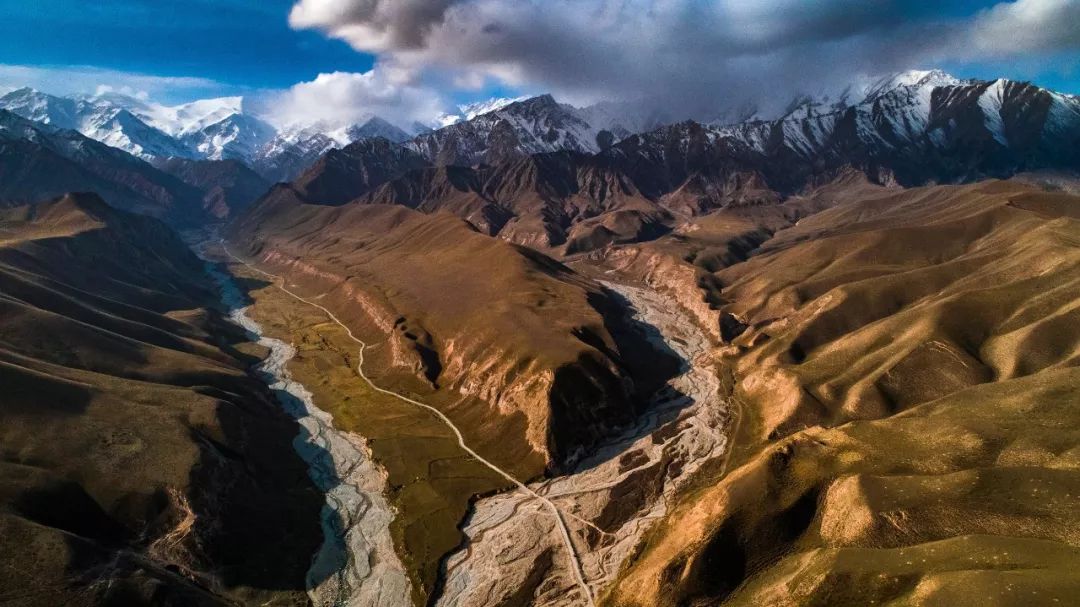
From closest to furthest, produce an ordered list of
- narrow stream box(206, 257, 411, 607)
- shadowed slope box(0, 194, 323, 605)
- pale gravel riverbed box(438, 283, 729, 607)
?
shadowed slope box(0, 194, 323, 605) → narrow stream box(206, 257, 411, 607) → pale gravel riverbed box(438, 283, 729, 607)

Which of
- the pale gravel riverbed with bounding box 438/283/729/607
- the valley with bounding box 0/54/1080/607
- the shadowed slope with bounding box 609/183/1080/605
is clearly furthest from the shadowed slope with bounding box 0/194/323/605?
the shadowed slope with bounding box 609/183/1080/605

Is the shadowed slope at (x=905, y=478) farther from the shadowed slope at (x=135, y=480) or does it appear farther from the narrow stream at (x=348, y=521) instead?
the shadowed slope at (x=135, y=480)

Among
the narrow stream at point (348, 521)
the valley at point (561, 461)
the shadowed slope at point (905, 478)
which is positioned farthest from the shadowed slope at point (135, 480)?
the shadowed slope at point (905, 478)

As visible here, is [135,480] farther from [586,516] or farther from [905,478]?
[905,478]

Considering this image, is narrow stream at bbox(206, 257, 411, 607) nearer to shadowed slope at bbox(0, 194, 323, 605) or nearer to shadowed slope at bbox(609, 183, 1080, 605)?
shadowed slope at bbox(0, 194, 323, 605)

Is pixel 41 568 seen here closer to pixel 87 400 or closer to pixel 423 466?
pixel 87 400

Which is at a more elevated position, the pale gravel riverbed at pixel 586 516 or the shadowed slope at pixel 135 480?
the shadowed slope at pixel 135 480

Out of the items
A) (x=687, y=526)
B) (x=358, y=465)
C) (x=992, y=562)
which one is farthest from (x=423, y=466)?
(x=992, y=562)

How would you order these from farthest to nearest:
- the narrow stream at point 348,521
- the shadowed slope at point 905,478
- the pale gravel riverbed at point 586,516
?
the pale gravel riverbed at point 586,516
the narrow stream at point 348,521
the shadowed slope at point 905,478
